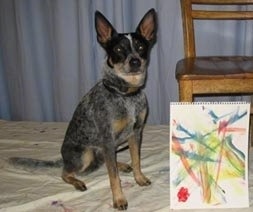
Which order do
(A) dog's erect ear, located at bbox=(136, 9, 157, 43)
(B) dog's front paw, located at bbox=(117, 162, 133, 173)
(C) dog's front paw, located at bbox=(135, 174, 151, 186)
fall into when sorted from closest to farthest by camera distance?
(A) dog's erect ear, located at bbox=(136, 9, 157, 43) < (C) dog's front paw, located at bbox=(135, 174, 151, 186) < (B) dog's front paw, located at bbox=(117, 162, 133, 173)

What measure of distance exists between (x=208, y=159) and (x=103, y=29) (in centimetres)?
63

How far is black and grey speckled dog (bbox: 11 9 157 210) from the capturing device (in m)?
1.39

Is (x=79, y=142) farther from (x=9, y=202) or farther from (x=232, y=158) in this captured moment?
(x=232, y=158)

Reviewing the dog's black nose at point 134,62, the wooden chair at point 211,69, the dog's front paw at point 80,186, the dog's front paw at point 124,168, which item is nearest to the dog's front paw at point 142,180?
the dog's front paw at point 124,168

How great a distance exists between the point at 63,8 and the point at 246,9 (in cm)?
100

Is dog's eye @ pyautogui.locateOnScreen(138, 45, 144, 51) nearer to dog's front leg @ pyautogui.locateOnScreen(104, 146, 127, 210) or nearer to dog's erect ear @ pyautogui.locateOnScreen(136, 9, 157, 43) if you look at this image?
dog's erect ear @ pyautogui.locateOnScreen(136, 9, 157, 43)

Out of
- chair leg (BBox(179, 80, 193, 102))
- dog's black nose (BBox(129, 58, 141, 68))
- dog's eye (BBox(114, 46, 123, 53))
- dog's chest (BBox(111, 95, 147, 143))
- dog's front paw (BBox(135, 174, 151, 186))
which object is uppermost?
dog's eye (BBox(114, 46, 123, 53))

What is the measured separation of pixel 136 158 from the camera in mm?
1556

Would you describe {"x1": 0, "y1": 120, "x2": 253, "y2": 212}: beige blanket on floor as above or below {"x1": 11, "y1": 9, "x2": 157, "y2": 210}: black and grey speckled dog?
below

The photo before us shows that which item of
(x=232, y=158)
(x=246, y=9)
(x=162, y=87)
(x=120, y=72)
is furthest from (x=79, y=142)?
(x=246, y=9)

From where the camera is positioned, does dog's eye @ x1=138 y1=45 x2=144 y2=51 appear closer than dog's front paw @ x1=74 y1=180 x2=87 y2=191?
Yes

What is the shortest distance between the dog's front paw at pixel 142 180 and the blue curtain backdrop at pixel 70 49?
0.66m

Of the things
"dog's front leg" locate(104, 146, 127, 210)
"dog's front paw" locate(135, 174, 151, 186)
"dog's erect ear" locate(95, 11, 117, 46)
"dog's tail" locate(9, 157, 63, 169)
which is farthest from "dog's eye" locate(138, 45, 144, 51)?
"dog's tail" locate(9, 157, 63, 169)

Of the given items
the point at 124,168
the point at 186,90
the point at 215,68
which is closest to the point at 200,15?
the point at 215,68
